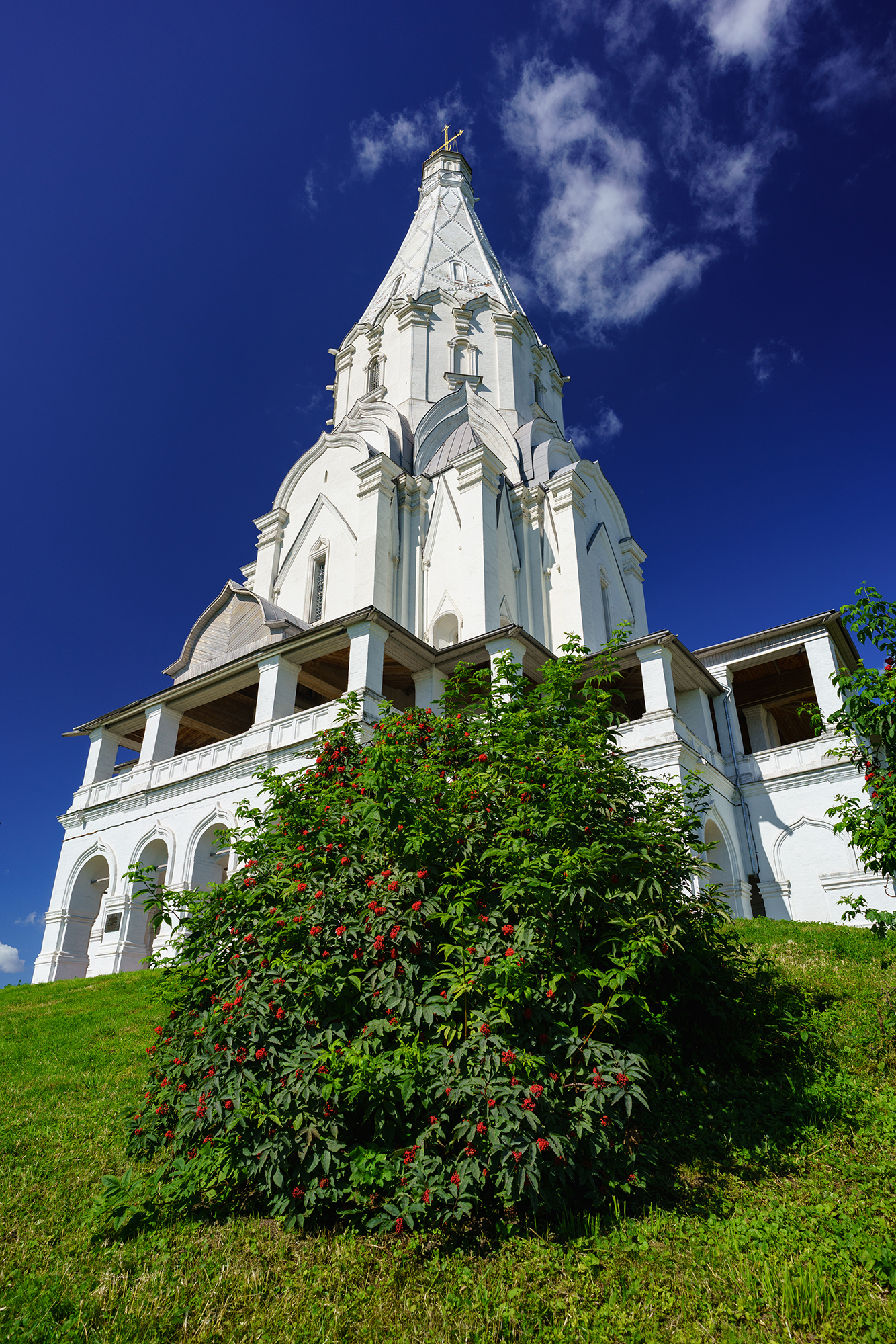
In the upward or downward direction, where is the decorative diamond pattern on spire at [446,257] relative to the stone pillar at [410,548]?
upward

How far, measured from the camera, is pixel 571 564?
2339cm

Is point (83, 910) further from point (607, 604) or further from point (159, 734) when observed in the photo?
point (607, 604)

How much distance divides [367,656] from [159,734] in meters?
6.56

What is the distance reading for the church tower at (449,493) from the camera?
73.1ft

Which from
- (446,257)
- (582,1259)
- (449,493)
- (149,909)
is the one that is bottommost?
(582,1259)

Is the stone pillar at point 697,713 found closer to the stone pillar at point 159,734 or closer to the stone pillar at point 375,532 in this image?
the stone pillar at point 375,532

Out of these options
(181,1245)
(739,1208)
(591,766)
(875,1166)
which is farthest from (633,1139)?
(181,1245)

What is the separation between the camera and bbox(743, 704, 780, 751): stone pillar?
20859 millimetres

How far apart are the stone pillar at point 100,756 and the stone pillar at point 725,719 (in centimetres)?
1523

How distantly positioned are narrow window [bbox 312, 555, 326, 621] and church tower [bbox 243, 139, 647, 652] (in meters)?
0.05

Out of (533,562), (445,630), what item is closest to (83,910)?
(445,630)

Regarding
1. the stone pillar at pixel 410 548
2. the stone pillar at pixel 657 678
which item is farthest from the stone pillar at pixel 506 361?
the stone pillar at pixel 657 678

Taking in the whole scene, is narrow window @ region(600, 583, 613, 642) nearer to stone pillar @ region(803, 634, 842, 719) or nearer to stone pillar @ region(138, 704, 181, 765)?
stone pillar @ region(803, 634, 842, 719)

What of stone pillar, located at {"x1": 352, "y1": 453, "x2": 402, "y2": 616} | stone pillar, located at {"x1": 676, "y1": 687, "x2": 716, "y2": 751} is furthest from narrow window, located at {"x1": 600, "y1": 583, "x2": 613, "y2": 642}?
stone pillar, located at {"x1": 352, "y1": 453, "x2": 402, "y2": 616}
